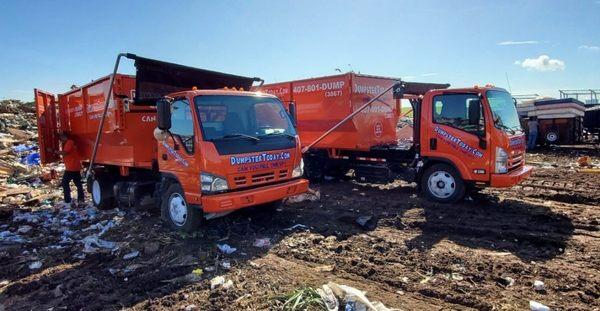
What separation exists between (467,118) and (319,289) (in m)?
4.62

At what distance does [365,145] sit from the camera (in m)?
9.23

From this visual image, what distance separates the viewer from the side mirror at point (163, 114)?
18.0 feet

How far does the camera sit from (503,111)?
712 cm

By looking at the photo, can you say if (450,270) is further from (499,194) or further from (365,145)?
(365,145)

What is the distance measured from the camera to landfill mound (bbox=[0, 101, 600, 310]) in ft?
12.6

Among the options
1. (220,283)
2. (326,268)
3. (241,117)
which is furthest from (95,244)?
(326,268)

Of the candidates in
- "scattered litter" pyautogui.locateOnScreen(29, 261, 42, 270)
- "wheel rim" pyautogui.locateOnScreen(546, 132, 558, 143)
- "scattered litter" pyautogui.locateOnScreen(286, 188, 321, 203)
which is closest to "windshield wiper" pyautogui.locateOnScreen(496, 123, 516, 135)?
"scattered litter" pyautogui.locateOnScreen(286, 188, 321, 203)

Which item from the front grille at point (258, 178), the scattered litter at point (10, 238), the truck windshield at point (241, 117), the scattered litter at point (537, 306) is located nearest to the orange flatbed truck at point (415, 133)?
the truck windshield at point (241, 117)

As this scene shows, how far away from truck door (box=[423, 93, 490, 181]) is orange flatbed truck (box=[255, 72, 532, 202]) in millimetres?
16

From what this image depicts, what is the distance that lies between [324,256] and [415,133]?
402 cm

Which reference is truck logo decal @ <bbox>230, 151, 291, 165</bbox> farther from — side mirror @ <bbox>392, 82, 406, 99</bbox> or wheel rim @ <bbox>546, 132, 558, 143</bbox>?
wheel rim @ <bbox>546, 132, 558, 143</bbox>

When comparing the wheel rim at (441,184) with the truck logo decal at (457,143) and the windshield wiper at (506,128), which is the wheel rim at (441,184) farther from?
the windshield wiper at (506,128)

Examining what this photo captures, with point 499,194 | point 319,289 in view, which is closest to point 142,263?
point 319,289

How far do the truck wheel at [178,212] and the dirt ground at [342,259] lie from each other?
0.17 meters
